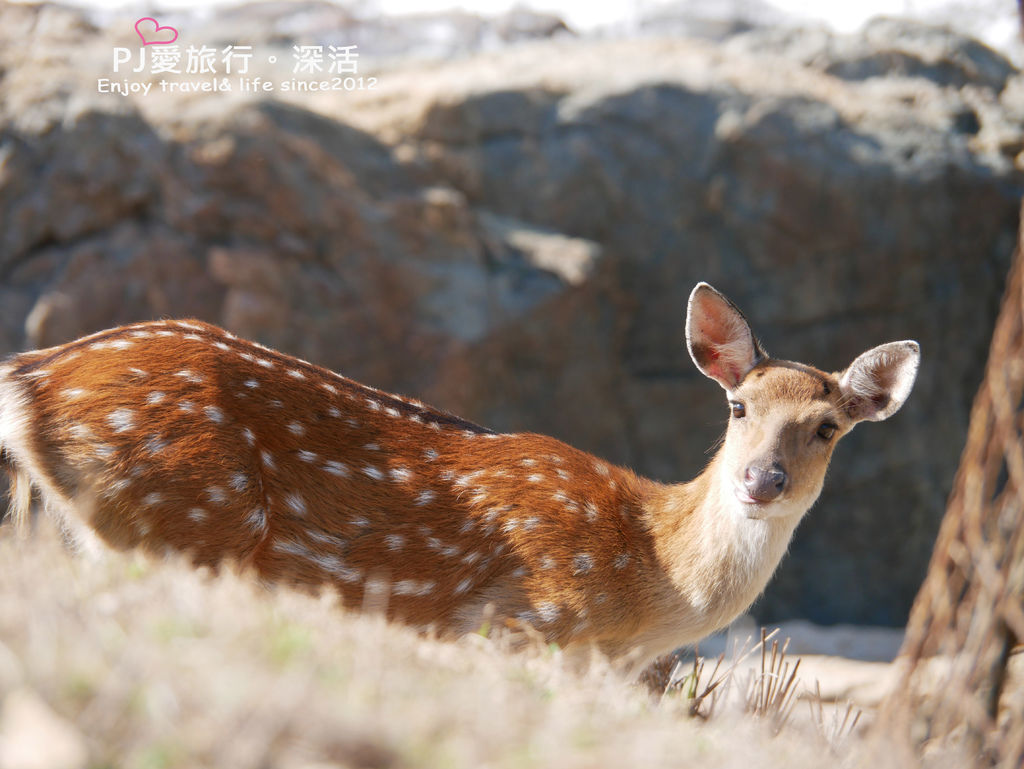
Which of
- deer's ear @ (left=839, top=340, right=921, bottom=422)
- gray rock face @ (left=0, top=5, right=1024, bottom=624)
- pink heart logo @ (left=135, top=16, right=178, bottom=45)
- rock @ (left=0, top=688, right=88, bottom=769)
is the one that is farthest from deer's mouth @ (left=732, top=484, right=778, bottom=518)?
pink heart logo @ (left=135, top=16, right=178, bottom=45)

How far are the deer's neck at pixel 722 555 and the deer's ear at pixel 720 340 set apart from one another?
58 centimetres

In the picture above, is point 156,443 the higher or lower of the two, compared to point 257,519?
higher

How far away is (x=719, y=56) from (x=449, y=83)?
10.7ft

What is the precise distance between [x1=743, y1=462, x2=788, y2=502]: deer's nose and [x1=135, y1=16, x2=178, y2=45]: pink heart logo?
9238mm

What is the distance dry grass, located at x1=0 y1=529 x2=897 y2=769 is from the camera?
1654 millimetres

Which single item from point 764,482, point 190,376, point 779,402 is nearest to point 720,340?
point 779,402

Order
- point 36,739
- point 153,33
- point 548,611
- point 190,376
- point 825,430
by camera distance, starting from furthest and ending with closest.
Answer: point 153,33 → point 825,430 → point 548,611 → point 190,376 → point 36,739

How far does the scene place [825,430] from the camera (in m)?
4.34

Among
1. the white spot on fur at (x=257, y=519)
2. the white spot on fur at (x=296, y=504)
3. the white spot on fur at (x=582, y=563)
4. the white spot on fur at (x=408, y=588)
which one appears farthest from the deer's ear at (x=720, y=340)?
the white spot on fur at (x=257, y=519)

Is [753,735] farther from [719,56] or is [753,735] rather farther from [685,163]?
[719,56]

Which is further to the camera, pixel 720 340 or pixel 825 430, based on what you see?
pixel 720 340

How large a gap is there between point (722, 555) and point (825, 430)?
0.70m

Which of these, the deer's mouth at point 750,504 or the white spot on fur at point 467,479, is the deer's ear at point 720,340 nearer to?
the deer's mouth at point 750,504

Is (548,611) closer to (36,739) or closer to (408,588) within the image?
(408,588)
